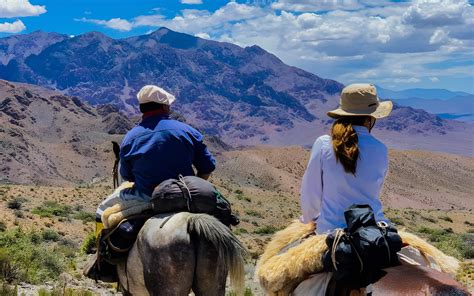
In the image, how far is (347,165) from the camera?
4.40 metres

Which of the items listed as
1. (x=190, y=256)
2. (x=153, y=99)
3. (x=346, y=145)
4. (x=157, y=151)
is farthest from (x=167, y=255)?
(x=346, y=145)

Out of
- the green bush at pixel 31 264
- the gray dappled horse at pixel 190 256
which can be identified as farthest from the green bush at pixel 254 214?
the gray dappled horse at pixel 190 256

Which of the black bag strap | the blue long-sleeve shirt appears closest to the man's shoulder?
the blue long-sleeve shirt

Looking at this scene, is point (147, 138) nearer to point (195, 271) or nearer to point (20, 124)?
point (195, 271)

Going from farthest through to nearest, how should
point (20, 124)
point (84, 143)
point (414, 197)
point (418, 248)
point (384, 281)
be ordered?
point (20, 124), point (84, 143), point (414, 197), point (418, 248), point (384, 281)

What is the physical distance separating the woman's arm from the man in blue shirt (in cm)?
210

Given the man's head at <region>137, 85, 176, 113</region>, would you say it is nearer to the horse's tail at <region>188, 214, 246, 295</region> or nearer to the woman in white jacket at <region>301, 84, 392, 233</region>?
the horse's tail at <region>188, 214, 246, 295</region>

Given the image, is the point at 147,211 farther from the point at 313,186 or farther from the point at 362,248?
the point at 362,248

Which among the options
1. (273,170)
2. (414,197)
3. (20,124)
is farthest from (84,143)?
(414,197)

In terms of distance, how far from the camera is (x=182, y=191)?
607cm

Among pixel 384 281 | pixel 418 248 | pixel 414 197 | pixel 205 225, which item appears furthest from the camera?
pixel 414 197

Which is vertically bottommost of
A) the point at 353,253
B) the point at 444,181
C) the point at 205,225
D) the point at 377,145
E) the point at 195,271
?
the point at 444,181

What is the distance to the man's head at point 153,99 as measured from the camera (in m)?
6.68

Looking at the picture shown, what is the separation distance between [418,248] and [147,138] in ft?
10.5
